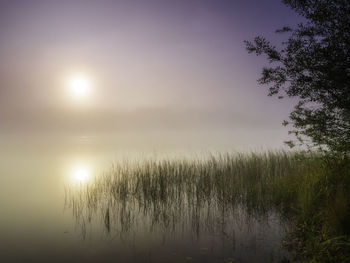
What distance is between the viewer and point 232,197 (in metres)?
9.05

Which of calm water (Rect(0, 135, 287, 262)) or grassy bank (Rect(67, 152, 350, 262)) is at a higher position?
grassy bank (Rect(67, 152, 350, 262))

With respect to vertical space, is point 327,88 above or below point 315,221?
above

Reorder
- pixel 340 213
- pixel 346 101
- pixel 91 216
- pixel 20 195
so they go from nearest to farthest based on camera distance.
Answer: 1. pixel 340 213
2. pixel 346 101
3. pixel 91 216
4. pixel 20 195

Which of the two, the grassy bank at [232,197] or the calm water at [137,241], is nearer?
the grassy bank at [232,197]

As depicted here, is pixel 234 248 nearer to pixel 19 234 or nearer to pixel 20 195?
pixel 19 234

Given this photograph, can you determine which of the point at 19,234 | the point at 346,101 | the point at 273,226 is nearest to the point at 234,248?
the point at 273,226

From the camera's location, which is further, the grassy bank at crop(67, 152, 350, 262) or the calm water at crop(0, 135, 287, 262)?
the calm water at crop(0, 135, 287, 262)

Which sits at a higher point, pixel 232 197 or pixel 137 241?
pixel 232 197

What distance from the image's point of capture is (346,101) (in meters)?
6.06

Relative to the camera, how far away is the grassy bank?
5137 millimetres

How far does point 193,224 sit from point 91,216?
3037mm

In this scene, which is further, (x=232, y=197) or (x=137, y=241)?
(x=232, y=197)

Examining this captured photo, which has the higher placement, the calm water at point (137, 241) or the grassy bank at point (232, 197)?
the grassy bank at point (232, 197)

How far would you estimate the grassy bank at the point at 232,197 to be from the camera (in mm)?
5137
